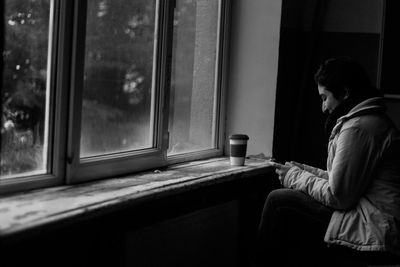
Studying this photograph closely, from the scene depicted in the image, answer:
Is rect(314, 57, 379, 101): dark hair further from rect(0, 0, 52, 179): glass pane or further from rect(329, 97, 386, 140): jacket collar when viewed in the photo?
rect(0, 0, 52, 179): glass pane

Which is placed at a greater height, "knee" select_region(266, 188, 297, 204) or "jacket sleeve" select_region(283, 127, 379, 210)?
"jacket sleeve" select_region(283, 127, 379, 210)

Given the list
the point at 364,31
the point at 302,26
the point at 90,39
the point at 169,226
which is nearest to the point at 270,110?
the point at 302,26

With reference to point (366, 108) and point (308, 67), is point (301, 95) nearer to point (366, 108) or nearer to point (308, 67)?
point (308, 67)

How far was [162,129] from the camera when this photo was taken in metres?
2.75

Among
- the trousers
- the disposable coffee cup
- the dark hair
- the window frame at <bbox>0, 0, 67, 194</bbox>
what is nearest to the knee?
the trousers

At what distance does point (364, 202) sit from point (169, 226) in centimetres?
81

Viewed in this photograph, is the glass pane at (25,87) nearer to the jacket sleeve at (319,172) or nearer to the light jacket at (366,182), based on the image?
the light jacket at (366,182)

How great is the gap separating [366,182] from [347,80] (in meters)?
0.44

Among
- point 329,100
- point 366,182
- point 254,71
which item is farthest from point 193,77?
point 366,182

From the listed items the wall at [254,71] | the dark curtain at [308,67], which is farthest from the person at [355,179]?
the dark curtain at [308,67]

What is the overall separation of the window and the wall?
10cm

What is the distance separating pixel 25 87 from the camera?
201cm

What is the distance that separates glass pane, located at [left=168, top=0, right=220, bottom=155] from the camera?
290 cm

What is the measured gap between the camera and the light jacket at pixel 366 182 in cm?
235
